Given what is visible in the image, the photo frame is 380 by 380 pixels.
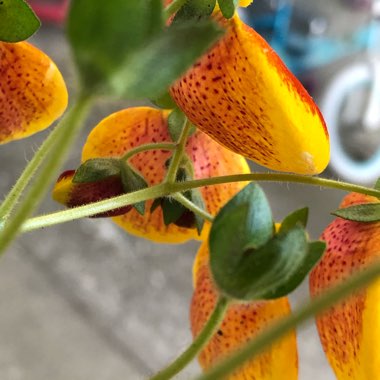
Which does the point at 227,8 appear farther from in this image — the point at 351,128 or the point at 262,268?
the point at 351,128

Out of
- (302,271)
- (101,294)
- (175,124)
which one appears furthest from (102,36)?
(101,294)

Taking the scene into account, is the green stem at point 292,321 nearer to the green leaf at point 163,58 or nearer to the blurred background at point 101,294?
the green leaf at point 163,58

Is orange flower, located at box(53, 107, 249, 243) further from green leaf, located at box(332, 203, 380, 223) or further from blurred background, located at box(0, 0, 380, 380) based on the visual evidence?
blurred background, located at box(0, 0, 380, 380)

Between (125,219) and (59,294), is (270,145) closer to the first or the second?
(125,219)

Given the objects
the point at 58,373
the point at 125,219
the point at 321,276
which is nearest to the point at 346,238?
the point at 321,276

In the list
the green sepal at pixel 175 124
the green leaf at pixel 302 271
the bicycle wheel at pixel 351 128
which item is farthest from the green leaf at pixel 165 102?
the bicycle wheel at pixel 351 128

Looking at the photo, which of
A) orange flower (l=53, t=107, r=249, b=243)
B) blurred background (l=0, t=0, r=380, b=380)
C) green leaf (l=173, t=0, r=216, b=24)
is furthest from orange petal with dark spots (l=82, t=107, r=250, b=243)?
blurred background (l=0, t=0, r=380, b=380)
